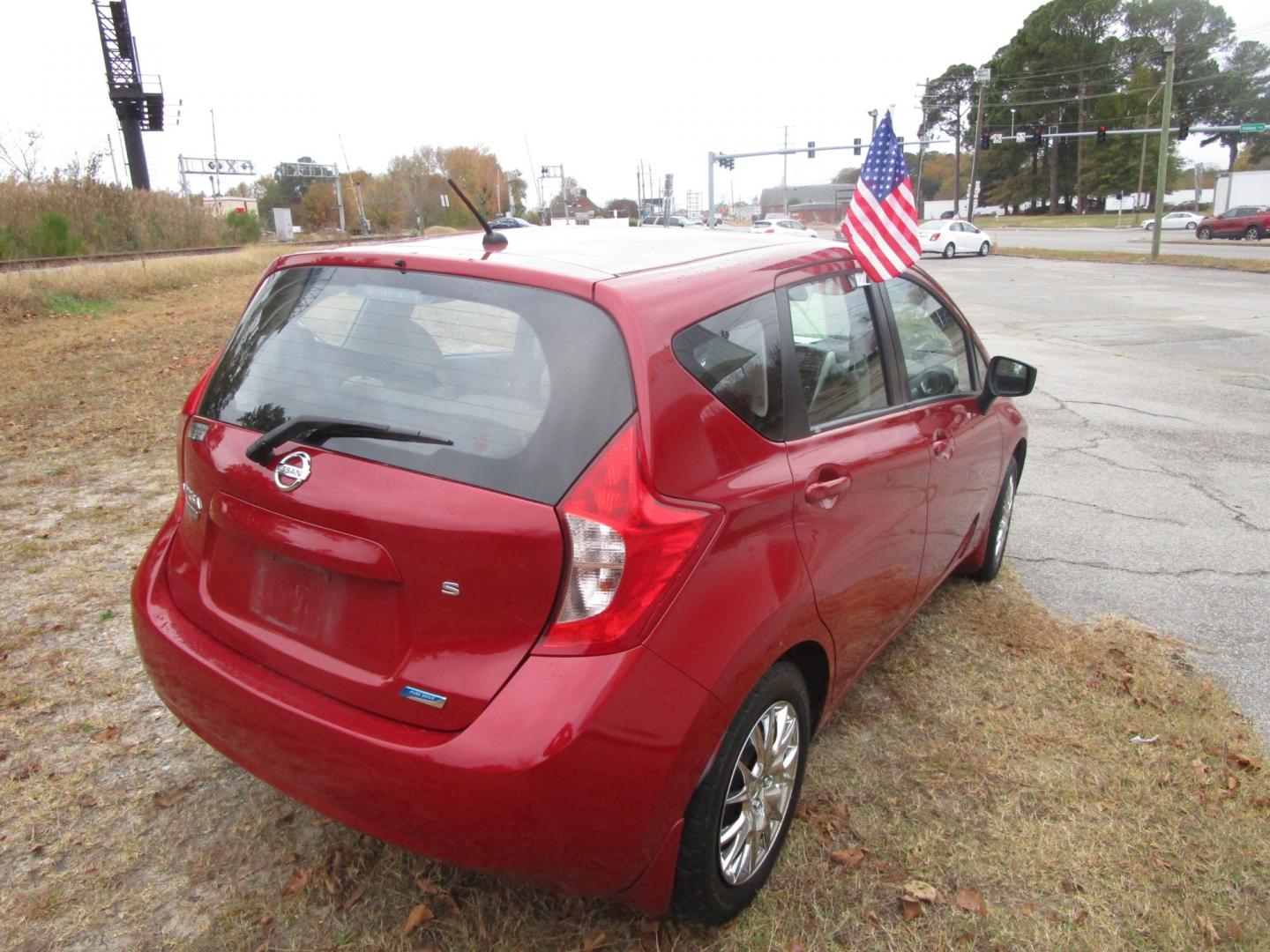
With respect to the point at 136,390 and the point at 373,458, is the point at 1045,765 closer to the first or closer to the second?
the point at 373,458

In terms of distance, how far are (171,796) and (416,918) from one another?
1.00 meters

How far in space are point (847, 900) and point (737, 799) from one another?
0.51 m

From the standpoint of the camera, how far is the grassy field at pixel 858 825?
2.35 m

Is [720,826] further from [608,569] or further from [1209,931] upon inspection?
[1209,931]

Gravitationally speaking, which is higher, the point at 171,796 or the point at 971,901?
the point at 171,796

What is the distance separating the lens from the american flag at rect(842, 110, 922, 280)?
10.8 ft

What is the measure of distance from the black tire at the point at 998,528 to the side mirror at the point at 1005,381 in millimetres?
669

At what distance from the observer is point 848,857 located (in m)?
2.60

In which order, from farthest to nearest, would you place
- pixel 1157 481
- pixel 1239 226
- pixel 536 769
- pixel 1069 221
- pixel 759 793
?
1. pixel 1069 221
2. pixel 1239 226
3. pixel 1157 481
4. pixel 759 793
5. pixel 536 769

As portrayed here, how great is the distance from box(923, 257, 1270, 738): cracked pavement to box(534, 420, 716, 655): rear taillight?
8.94 ft

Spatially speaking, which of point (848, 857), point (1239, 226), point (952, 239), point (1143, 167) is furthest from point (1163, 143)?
point (1143, 167)

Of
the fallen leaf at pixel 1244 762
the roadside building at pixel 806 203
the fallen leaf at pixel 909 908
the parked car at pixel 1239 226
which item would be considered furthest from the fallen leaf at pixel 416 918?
the roadside building at pixel 806 203

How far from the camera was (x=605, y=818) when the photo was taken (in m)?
1.90

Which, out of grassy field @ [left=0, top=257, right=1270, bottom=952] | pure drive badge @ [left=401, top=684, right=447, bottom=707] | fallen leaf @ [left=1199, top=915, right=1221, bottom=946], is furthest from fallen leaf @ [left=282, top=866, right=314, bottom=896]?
fallen leaf @ [left=1199, top=915, right=1221, bottom=946]
